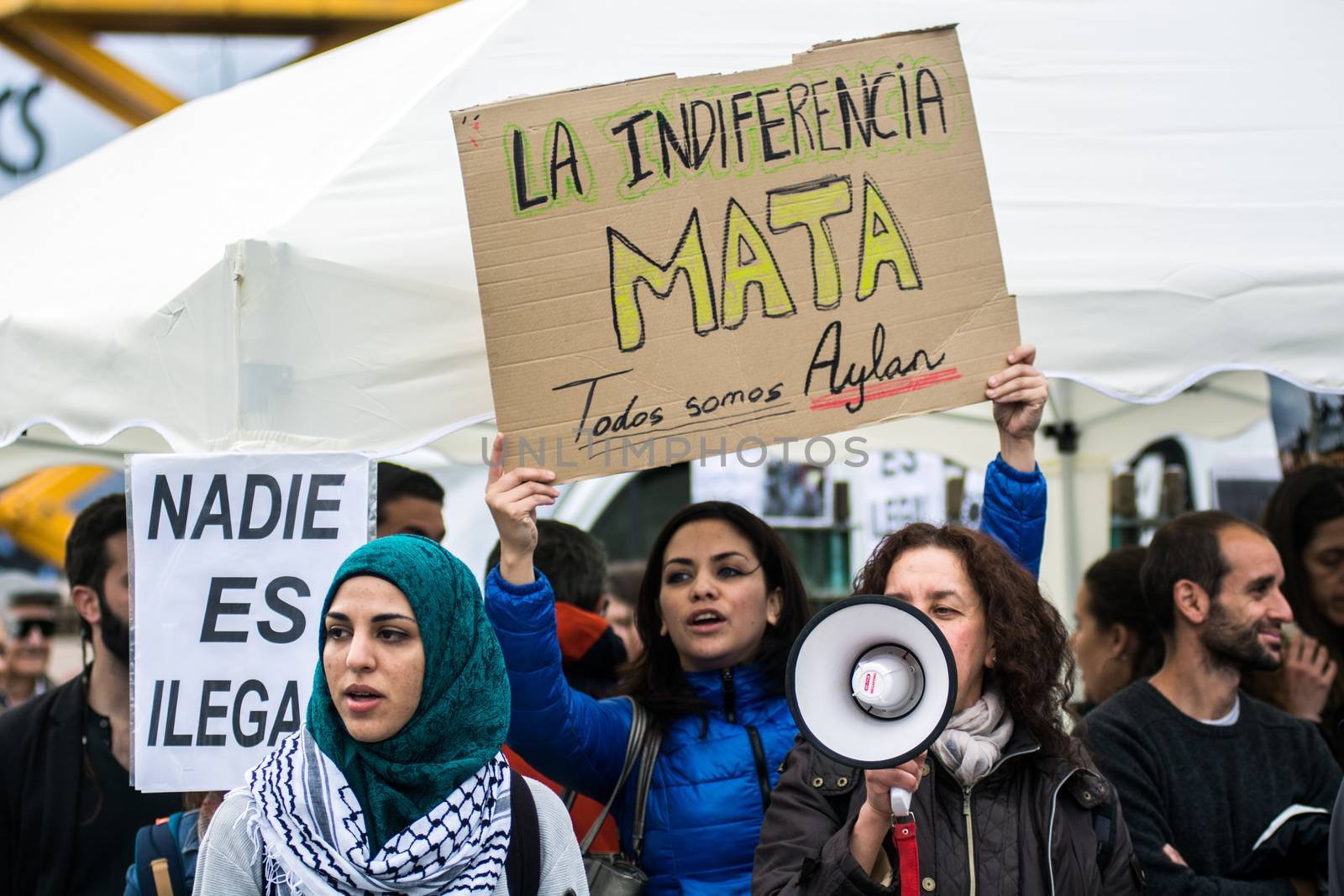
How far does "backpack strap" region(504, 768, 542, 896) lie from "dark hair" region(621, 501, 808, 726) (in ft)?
2.19

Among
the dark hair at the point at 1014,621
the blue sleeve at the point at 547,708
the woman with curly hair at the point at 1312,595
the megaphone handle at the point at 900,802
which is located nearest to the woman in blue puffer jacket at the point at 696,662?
the blue sleeve at the point at 547,708

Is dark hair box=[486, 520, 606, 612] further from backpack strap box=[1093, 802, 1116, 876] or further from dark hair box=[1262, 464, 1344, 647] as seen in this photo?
dark hair box=[1262, 464, 1344, 647]

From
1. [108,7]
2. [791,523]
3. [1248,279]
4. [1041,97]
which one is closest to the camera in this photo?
[1248,279]

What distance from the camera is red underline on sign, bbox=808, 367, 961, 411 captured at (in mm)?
2703

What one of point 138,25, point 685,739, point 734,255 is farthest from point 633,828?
point 138,25

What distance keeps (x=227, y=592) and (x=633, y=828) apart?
964 millimetres

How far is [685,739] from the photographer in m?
2.83

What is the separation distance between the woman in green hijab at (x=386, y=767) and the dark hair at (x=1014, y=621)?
2.48 ft

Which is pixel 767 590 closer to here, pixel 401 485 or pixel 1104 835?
pixel 1104 835

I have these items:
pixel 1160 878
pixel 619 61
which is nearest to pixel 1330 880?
pixel 1160 878

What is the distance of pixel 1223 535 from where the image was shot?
3.25 meters

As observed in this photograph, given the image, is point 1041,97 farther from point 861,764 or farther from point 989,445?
point 989,445

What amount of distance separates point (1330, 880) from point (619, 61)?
7.23 ft

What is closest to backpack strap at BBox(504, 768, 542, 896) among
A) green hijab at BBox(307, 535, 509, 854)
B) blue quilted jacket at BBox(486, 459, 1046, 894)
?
green hijab at BBox(307, 535, 509, 854)
